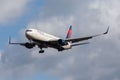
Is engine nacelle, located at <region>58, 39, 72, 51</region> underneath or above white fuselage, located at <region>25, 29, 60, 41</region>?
underneath

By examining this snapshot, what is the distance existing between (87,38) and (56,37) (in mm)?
12118

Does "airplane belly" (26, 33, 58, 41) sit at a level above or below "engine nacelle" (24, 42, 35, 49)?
above

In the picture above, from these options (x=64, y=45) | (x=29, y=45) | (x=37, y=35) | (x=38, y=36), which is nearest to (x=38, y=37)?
(x=38, y=36)

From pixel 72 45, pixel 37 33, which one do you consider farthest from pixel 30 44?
pixel 72 45

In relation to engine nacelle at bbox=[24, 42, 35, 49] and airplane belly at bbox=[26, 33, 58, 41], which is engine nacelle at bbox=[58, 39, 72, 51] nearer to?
airplane belly at bbox=[26, 33, 58, 41]

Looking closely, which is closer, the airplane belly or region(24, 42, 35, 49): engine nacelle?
the airplane belly

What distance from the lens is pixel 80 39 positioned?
99.5 m

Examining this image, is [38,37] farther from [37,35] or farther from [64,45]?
[64,45]

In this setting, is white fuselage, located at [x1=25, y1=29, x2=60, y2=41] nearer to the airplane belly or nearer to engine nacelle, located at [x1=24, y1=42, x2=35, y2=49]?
the airplane belly

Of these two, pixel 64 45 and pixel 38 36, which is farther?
pixel 64 45

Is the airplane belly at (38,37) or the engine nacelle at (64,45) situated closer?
the airplane belly at (38,37)

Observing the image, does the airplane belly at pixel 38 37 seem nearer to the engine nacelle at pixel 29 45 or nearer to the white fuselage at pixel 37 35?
the white fuselage at pixel 37 35

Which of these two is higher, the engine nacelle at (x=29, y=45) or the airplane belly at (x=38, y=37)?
the airplane belly at (x=38, y=37)

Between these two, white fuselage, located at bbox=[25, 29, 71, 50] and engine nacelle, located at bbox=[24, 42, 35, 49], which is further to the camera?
engine nacelle, located at bbox=[24, 42, 35, 49]
